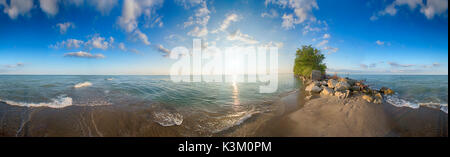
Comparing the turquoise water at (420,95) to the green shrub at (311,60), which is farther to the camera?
the green shrub at (311,60)

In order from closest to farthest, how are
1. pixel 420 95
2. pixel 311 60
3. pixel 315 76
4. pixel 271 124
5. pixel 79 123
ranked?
1. pixel 271 124
2. pixel 79 123
3. pixel 420 95
4. pixel 315 76
5. pixel 311 60

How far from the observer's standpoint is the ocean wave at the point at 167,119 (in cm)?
530

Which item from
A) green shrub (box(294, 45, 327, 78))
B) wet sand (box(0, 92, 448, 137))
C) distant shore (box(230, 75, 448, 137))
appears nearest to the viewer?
distant shore (box(230, 75, 448, 137))

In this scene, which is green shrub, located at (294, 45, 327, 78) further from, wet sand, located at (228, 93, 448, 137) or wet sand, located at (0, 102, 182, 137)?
wet sand, located at (0, 102, 182, 137)

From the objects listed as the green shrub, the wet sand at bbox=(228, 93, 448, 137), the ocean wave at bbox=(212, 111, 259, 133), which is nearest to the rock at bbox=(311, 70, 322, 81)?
the green shrub

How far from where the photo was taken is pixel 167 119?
573 cm

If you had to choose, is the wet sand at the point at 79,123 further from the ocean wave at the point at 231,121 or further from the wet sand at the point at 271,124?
the ocean wave at the point at 231,121

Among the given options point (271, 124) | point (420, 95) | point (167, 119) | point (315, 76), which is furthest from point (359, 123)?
point (315, 76)

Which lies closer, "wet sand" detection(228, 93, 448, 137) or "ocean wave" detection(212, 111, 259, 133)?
"wet sand" detection(228, 93, 448, 137)

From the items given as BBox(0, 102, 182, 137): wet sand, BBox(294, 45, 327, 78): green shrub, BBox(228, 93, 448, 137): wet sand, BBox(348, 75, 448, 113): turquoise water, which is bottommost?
BBox(0, 102, 182, 137): wet sand

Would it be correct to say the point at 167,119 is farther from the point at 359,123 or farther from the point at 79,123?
the point at 359,123

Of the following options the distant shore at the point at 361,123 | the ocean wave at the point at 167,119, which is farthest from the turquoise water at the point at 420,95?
the ocean wave at the point at 167,119

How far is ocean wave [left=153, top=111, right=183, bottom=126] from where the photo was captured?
530 centimetres
